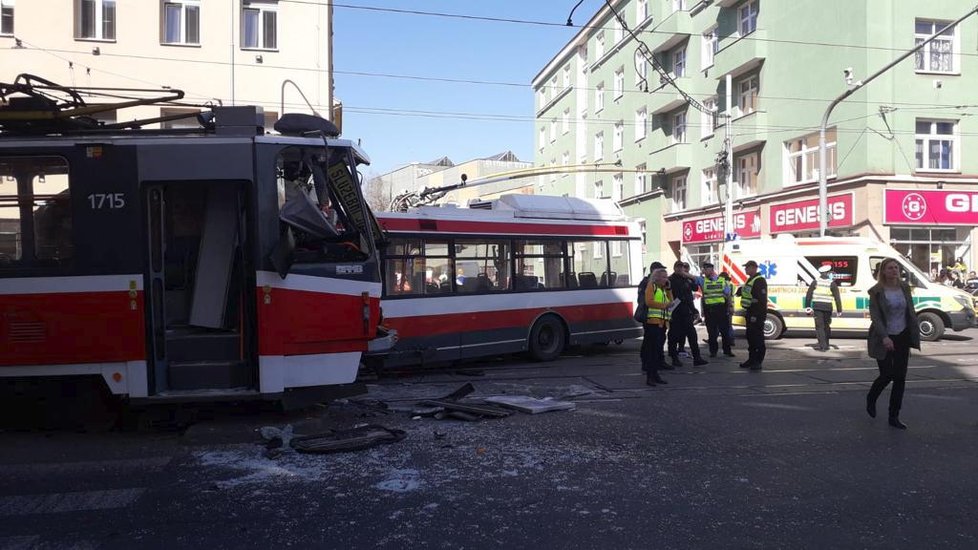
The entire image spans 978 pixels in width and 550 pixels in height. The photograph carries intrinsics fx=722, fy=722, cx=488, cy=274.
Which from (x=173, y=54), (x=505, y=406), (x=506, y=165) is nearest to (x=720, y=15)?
(x=173, y=54)

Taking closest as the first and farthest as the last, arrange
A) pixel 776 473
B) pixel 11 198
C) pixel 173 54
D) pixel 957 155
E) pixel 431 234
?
1. pixel 776 473
2. pixel 11 198
3. pixel 431 234
4. pixel 173 54
5. pixel 957 155

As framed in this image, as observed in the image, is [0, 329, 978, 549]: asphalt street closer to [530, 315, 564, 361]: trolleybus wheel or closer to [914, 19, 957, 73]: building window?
[530, 315, 564, 361]: trolleybus wheel

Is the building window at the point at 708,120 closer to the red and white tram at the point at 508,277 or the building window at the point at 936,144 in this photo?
the building window at the point at 936,144

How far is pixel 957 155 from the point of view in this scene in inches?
964

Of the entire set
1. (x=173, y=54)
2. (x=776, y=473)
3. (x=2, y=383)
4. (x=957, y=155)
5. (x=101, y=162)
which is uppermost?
(x=173, y=54)

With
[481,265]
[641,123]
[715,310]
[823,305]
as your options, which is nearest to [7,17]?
[481,265]

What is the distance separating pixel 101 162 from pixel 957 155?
2648cm

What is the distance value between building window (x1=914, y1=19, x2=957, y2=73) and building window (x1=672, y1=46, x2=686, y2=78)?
11.7 metres

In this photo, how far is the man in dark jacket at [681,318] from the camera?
1218 centimetres

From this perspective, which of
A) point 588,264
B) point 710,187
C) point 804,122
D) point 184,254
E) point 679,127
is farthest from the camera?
point 679,127

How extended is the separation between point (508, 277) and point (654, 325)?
3.20m

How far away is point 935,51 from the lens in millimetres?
24484

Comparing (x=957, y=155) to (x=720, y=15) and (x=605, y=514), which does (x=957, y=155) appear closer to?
(x=720, y=15)

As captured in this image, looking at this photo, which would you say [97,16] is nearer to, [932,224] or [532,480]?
[532,480]
